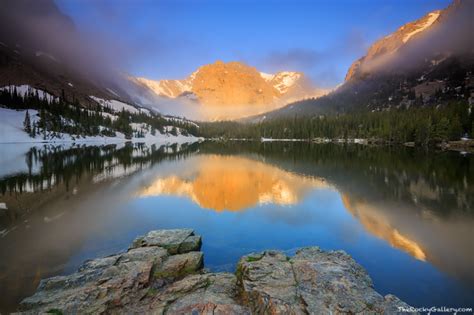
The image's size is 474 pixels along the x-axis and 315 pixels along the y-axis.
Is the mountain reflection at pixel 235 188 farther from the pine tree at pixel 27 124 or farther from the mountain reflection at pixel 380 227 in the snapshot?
the pine tree at pixel 27 124

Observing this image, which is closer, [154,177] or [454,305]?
[454,305]

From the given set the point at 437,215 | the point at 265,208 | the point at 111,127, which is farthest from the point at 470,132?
the point at 111,127

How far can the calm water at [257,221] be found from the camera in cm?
1327

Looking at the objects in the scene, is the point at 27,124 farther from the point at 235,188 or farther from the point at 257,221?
the point at 257,221

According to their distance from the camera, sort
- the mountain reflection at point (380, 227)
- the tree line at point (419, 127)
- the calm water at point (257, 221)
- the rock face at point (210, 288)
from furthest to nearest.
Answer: the tree line at point (419, 127)
the mountain reflection at point (380, 227)
the calm water at point (257, 221)
the rock face at point (210, 288)

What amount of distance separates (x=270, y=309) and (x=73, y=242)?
13.2 meters

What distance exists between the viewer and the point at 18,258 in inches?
546

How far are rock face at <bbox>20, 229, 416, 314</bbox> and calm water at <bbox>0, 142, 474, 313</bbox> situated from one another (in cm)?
206

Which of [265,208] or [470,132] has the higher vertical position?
[470,132]

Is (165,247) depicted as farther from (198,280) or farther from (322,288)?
(322,288)

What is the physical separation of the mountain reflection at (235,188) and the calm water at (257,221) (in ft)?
0.45

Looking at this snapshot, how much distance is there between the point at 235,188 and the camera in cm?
3419

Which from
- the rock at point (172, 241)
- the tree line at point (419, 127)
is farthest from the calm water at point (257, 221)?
the tree line at point (419, 127)

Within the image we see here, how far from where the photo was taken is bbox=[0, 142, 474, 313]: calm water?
13.3 metres
